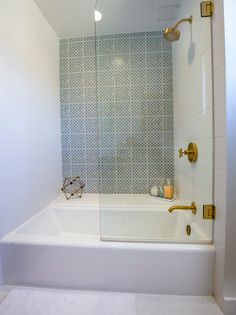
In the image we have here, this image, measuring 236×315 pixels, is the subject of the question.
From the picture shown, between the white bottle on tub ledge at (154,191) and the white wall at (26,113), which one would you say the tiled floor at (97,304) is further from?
the white bottle on tub ledge at (154,191)

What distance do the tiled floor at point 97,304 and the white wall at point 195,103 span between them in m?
0.38

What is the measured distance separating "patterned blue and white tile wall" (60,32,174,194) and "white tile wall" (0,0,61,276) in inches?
8.4

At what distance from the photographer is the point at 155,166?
191 centimetres

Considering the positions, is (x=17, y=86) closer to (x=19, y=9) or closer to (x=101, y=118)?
(x=19, y=9)

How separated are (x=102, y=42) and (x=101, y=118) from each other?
780mm

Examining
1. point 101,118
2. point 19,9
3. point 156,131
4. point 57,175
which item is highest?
point 19,9

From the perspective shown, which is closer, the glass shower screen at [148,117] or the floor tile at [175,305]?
the floor tile at [175,305]

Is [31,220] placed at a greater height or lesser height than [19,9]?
lesser

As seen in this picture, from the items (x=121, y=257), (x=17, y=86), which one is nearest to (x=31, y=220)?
(x=121, y=257)

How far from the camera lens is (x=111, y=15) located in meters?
1.65

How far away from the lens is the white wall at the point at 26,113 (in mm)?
1169

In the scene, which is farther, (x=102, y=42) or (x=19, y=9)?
(x=102, y=42)

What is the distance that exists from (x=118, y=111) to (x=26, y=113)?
35.6 inches

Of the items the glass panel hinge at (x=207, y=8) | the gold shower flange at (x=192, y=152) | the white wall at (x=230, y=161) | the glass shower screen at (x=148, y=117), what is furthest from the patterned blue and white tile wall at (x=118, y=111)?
the white wall at (x=230, y=161)
